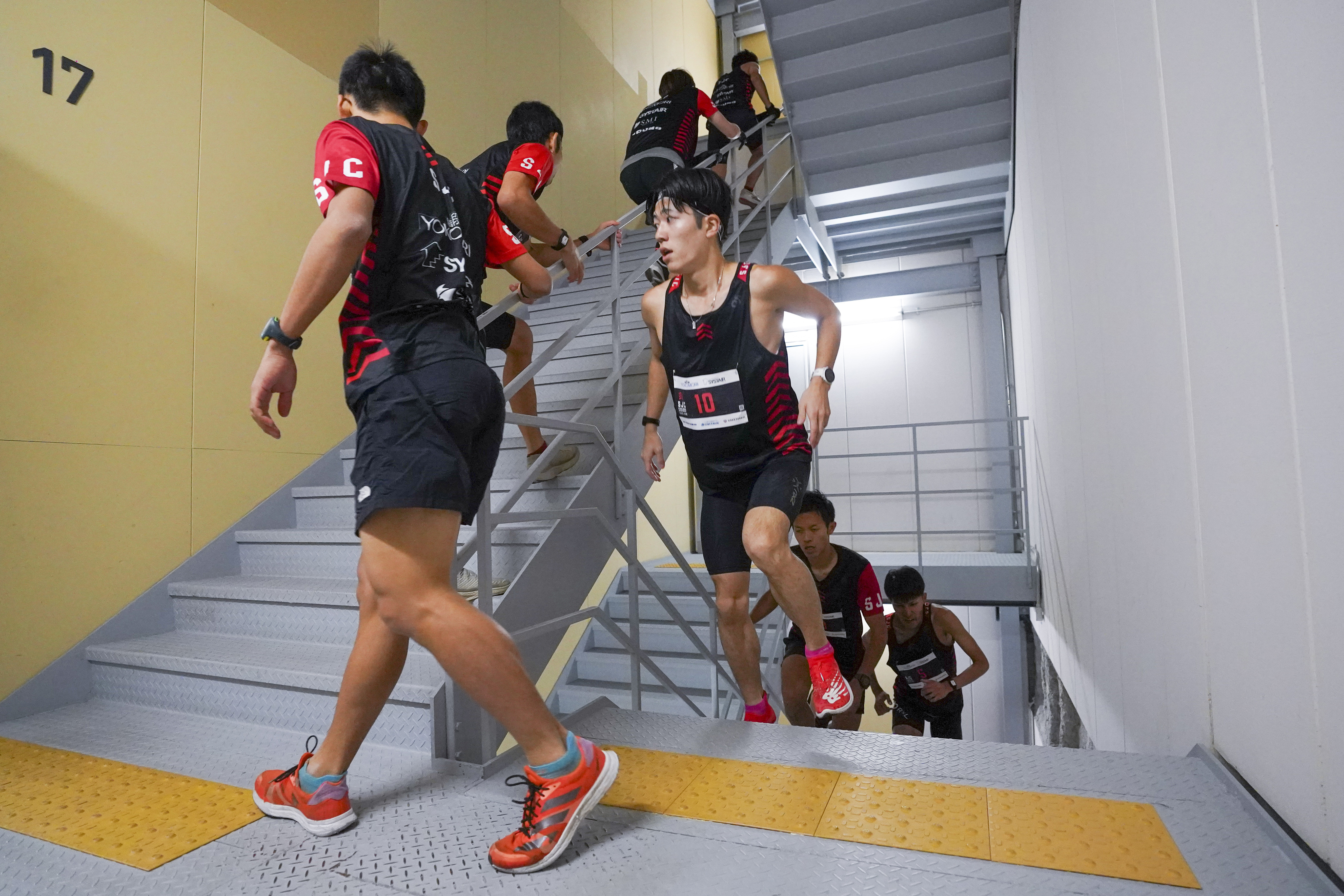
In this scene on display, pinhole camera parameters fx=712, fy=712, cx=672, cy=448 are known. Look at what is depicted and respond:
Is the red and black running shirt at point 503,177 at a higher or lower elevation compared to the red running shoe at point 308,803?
higher

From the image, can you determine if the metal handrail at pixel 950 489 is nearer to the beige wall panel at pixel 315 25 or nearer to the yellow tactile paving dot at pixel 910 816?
the yellow tactile paving dot at pixel 910 816

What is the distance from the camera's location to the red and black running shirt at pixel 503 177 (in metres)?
1.72

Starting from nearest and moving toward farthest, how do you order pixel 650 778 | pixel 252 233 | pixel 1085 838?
pixel 1085 838
pixel 650 778
pixel 252 233

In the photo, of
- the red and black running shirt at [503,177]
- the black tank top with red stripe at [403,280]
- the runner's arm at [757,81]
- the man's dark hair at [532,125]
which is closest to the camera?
the black tank top with red stripe at [403,280]

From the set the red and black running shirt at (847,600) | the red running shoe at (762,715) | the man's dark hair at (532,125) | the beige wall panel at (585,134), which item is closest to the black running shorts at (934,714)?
the red and black running shirt at (847,600)

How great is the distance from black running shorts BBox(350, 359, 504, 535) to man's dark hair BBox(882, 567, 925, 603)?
317 cm

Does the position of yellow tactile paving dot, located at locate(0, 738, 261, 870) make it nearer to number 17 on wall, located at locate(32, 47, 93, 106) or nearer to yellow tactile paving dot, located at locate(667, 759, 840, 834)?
yellow tactile paving dot, located at locate(667, 759, 840, 834)

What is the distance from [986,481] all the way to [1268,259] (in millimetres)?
6803

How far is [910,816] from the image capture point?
150 cm

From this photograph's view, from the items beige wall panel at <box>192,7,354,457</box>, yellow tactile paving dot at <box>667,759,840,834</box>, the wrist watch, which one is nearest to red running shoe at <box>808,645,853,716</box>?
yellow tactile paving dot at <box>667,759,840,834</box>

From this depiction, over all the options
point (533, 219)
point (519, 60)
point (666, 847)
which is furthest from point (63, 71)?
point (519, 60)

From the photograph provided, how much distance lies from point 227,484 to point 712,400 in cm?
247

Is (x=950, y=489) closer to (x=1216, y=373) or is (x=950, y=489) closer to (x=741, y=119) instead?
(x=741, y=119)

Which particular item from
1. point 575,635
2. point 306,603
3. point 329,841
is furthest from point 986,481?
point 329,841
